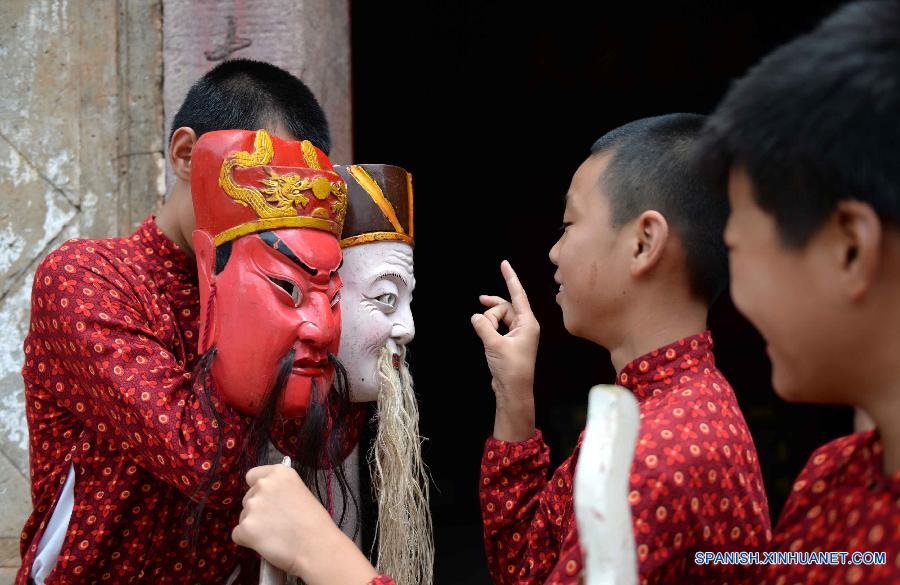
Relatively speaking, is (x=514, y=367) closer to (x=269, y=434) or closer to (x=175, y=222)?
(x=269, y=434)

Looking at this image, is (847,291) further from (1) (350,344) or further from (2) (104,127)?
(2) (104,127)

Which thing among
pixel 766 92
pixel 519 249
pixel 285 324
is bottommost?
pixel 519 249

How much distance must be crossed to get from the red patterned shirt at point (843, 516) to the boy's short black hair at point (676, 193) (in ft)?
1.42

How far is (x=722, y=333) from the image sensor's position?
509 cm

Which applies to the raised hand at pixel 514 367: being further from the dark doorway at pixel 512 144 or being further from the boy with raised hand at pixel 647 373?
the dark doorway at pixel 512 144

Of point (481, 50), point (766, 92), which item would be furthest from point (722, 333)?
point (766, 92)

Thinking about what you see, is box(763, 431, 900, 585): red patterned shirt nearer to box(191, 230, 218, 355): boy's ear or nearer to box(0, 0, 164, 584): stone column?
box(191, 230, 218, 355): boy's ear

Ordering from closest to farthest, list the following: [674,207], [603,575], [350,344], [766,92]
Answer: [603,575]
[766,92]
[674,207]
[350,344]

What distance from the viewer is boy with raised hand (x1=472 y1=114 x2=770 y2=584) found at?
1398 mm

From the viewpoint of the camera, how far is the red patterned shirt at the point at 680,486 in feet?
4.48

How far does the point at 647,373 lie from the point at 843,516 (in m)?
0.53

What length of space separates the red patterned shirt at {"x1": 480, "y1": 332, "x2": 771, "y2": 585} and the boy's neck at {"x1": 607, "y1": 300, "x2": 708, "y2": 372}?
3cm

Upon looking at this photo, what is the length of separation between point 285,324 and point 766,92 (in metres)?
0.94

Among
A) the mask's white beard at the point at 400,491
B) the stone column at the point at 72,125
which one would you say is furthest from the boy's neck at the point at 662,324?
the stone column at the point at 72,125
